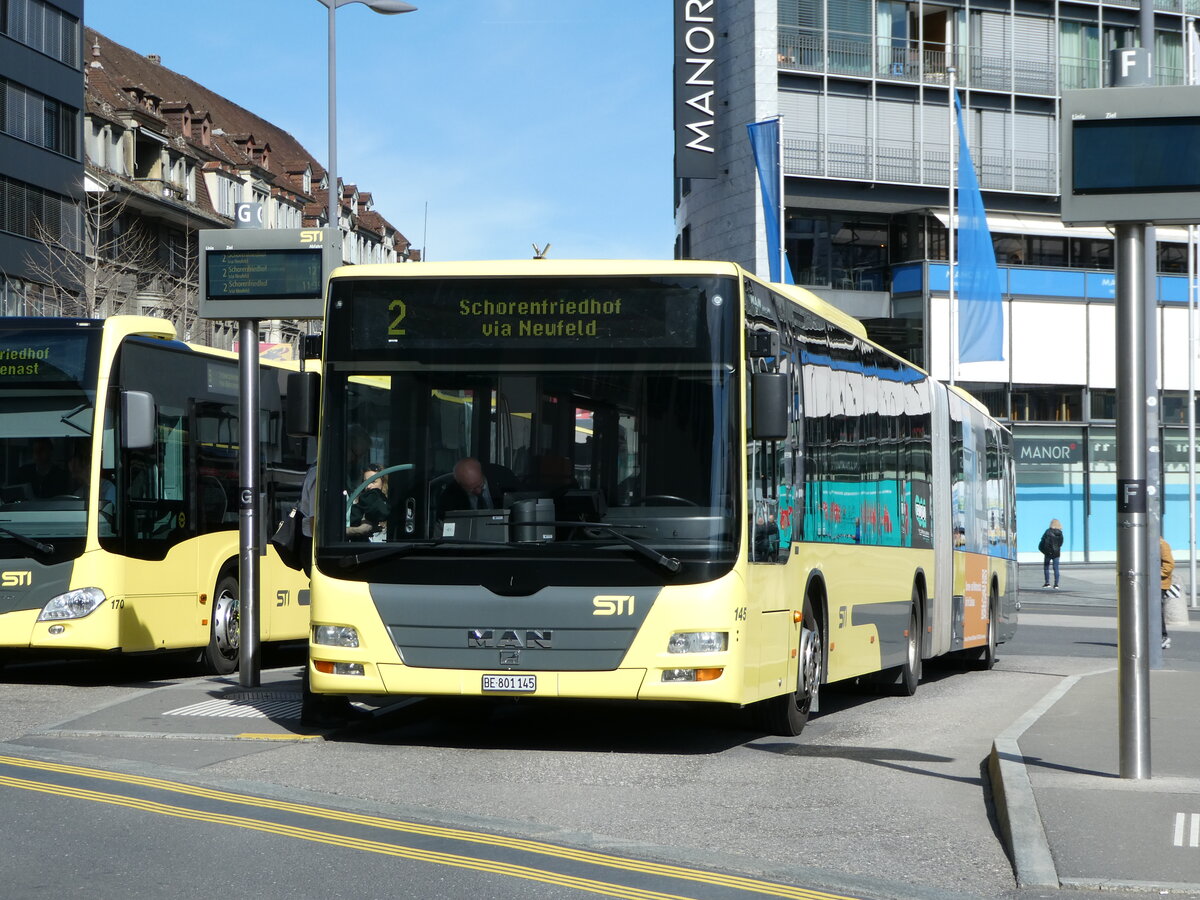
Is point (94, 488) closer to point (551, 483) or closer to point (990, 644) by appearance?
point (551, 483)

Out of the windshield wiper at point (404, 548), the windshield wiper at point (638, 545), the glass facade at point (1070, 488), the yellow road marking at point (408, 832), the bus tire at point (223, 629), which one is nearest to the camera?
the yellow road marking at point (408, 832)

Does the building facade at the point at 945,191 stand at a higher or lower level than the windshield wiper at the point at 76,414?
higher

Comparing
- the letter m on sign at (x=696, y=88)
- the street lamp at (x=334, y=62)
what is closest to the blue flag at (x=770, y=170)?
the letter m on sign at (x=696, y=88)

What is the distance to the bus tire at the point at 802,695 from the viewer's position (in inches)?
452

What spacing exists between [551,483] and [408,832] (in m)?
3.07

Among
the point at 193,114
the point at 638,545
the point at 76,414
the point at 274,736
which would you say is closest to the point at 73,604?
the point at 76,414

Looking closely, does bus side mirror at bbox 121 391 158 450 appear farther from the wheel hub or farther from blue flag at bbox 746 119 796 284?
blue flag at bbox 746 119 796 284

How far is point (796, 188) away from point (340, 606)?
34.3m

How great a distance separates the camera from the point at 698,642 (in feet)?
32.8

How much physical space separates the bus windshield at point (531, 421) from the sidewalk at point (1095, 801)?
7.06 ft

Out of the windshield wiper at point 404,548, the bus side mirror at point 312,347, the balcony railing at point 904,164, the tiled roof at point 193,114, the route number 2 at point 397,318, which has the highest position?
the tiled roof at point 193,114

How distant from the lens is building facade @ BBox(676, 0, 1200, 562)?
4319 cm

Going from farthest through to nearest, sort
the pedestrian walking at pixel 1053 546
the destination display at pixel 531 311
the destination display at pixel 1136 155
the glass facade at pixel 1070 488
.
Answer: the glass facade at pixel 1070 488 → the pedestrian walking at pixel 1053 546 → the destination display at pixel 531 311 → the destination display at pixel 1136 155

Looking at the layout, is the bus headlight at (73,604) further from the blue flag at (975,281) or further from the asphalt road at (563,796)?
the blue flag at (975,281)
